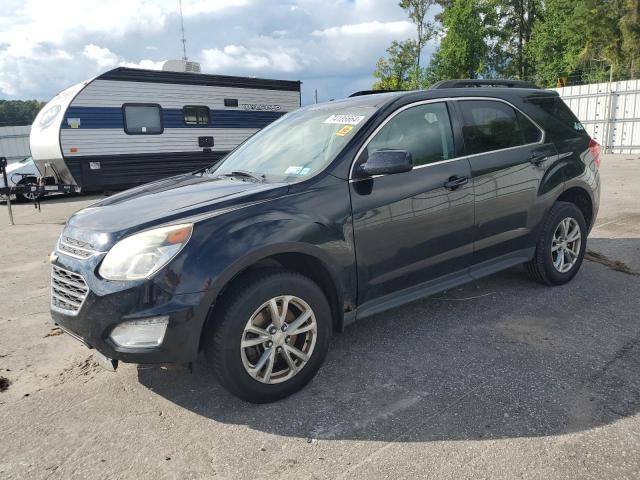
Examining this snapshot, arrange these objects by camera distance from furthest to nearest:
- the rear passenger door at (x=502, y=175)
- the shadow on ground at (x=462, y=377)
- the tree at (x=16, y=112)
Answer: the tree at (x=16, y=112) < the rear passenger door at (x=502, y=175) < the shadow on ground at (x=462, y=377)

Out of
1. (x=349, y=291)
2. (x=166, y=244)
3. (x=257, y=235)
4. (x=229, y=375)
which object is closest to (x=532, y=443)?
(x=349, y=291)

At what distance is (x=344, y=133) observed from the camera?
349cm

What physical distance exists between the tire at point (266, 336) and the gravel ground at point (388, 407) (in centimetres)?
15

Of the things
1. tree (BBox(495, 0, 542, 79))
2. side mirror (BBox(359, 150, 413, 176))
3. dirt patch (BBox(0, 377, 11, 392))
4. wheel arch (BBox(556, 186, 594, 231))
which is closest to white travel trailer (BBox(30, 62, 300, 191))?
dirt patch (BBox(0, 377, 11, 392))

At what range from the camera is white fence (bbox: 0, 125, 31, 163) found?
1210 inches

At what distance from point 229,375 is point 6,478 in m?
1.15

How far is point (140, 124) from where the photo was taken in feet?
40.0

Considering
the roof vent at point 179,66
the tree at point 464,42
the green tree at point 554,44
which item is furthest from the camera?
the green tree at point 554,44

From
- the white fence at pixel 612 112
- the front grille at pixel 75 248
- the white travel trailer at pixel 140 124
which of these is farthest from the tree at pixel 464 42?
the front grille at pixel 75 248

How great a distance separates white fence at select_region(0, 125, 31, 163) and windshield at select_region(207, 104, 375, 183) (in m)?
31.8

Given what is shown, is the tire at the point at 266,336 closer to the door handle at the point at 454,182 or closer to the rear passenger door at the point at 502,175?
the door handle at the point at 454,182

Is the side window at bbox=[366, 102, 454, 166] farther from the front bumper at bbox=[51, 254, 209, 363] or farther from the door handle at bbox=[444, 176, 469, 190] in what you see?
the front bumper at bbox=[51, 254, 209, 363]

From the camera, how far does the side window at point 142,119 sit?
12.0 metres

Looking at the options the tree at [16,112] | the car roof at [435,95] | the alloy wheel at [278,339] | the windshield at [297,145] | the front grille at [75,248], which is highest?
the tree at [16,112]
